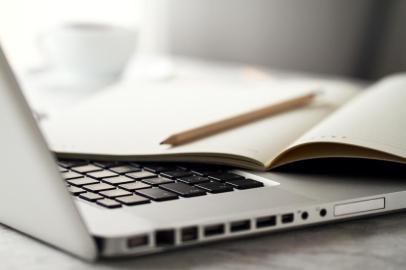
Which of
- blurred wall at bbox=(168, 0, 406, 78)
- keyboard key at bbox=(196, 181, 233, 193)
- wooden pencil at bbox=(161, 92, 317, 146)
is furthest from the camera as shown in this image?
blurred wall at bbox=(168, 0, 406, 78)

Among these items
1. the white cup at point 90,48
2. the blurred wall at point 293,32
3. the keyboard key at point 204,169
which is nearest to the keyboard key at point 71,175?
the keyboard key at point 204,169

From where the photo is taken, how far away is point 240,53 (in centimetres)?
163

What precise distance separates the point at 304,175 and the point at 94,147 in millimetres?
210

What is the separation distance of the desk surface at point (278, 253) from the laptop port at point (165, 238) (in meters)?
0.02

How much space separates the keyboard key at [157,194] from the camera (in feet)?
1.93

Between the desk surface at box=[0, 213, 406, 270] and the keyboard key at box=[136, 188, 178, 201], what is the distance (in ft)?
0.16

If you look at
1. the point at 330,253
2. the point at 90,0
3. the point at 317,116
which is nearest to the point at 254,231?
the point at 330,253

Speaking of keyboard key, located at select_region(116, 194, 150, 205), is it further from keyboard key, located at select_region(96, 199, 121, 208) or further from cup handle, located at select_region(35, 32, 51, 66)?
cup handle, located at select_region(35, 32, 51, 66)

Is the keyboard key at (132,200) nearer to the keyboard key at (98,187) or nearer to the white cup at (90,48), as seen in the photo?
the keyboard key at (98,187)

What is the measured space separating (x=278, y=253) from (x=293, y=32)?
112 centimetres

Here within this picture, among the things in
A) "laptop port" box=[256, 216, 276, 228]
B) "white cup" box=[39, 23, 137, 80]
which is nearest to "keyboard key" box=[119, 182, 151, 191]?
"laptop port" box=[256, 216, 276, 228]

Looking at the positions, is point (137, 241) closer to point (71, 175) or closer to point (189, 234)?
point (189, 234)

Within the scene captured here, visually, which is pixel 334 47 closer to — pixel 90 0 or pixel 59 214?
pixel 90 0

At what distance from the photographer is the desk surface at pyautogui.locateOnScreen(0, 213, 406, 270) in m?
0.54
